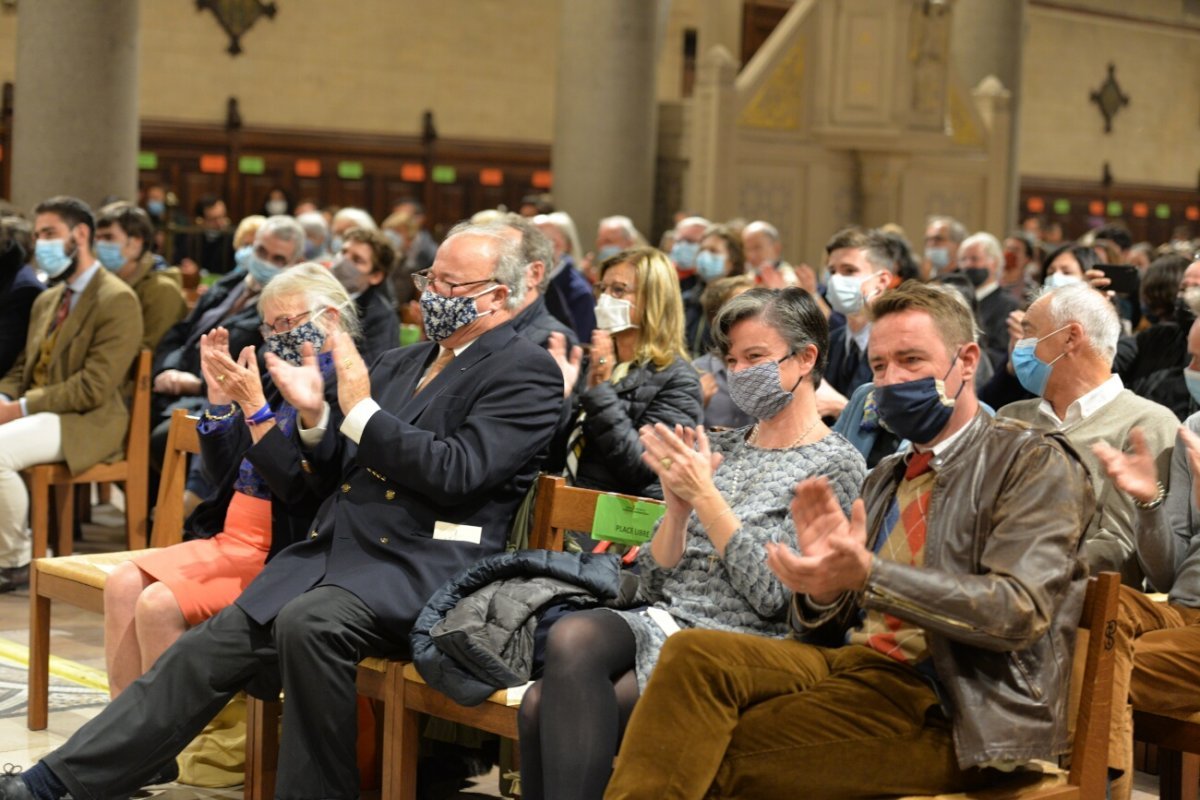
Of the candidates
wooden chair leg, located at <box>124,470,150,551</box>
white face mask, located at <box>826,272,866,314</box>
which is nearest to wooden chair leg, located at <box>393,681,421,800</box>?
white face mask, located at <box>826,272,866,314</box>

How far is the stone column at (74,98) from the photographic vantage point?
9656mm

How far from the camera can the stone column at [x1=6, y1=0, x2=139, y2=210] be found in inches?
380

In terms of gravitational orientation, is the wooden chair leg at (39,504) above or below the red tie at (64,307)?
below

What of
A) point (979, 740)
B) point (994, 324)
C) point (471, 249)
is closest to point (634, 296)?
point (471, 249)

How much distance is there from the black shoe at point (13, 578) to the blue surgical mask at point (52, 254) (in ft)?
4.26

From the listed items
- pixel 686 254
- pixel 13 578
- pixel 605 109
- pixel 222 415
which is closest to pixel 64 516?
→ pixel 13 578

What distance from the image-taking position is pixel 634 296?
524 cm

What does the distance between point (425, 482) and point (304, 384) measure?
492 millimetres

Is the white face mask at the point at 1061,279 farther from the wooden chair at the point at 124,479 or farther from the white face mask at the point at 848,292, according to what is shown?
the wooden chair at the point at 124,479

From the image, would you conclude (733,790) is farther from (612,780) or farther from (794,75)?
(794,75)

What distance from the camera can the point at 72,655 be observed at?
5785 millimetres

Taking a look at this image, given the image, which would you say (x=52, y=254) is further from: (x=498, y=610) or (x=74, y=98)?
(x=498, y=610)

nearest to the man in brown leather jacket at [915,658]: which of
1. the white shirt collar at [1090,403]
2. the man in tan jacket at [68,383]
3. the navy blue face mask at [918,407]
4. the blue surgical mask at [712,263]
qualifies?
the navy blue face mask at [918,407]

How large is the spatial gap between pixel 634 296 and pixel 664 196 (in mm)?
7595
